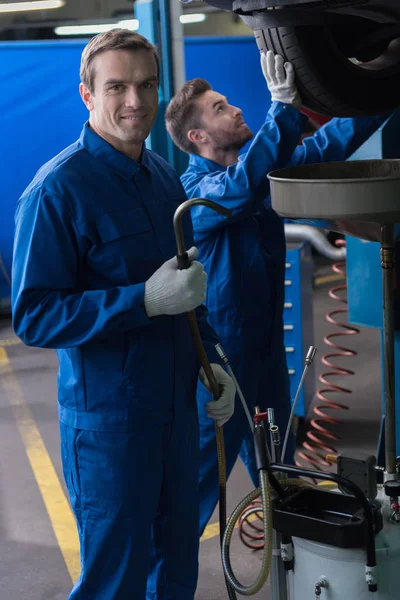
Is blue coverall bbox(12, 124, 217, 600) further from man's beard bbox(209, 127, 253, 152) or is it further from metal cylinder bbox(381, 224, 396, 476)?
man's beard bbox(209, 127, 253, 152)

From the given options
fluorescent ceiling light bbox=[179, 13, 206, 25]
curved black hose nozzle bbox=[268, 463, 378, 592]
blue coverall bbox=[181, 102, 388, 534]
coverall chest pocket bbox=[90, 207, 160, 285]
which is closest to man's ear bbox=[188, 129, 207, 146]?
blue coverall bbox=[181, 102, 388, 534]

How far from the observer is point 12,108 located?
5.52 metres

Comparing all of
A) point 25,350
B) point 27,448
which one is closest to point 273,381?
point 27,448

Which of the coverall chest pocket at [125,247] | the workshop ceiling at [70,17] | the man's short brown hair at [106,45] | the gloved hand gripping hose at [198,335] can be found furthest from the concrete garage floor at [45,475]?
the workshop ceiling at [70,17]

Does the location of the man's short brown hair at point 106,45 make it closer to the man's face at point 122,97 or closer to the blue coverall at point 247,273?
the man's face at point 122,97

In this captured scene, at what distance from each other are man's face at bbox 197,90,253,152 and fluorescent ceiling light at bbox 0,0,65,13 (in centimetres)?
794

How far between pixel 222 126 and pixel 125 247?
3.40 feet

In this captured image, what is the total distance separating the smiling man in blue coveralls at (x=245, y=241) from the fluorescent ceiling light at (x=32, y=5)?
803 cm

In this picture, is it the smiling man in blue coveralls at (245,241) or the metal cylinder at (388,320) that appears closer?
the metal cylinder at (388,320)

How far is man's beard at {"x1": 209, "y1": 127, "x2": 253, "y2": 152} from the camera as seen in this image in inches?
105

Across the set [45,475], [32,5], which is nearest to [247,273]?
[45,475]

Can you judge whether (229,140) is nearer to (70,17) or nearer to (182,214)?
(182,214)

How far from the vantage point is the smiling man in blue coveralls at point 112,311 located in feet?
5.63

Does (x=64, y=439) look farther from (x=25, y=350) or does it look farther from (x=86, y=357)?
(x=25, y=350)
